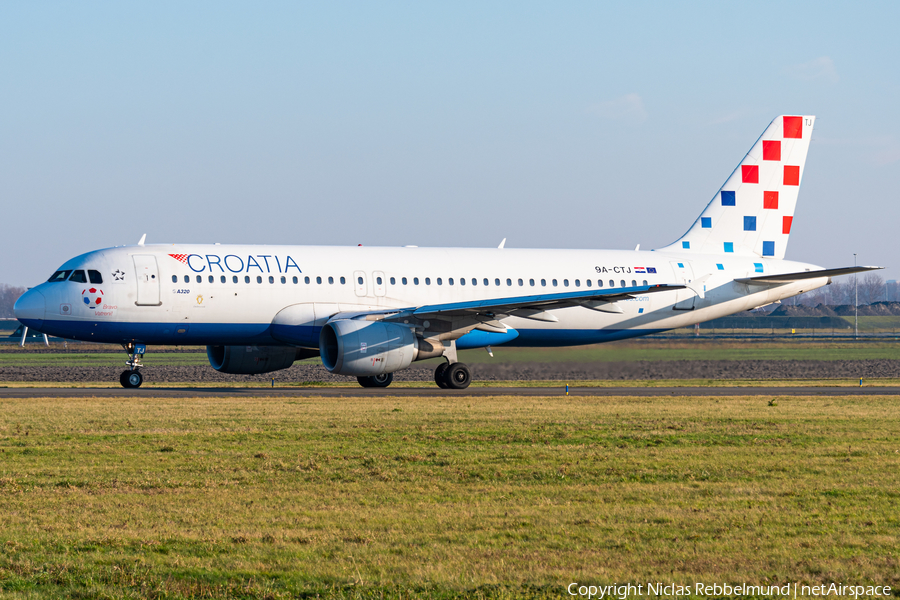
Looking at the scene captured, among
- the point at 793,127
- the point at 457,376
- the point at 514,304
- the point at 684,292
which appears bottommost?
the point at 457,376

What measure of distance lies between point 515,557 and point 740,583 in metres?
1.82

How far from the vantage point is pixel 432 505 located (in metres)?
10.8

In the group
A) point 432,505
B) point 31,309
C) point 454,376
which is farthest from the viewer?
point 454,376

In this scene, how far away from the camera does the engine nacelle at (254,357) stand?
3228 cm

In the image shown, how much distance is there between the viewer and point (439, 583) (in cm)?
757

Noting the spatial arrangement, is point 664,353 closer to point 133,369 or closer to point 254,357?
point 254,357

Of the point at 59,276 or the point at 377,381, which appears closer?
the point at 59,276

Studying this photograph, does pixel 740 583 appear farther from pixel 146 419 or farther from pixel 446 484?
pixel 146 419

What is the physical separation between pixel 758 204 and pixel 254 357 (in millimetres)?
19034

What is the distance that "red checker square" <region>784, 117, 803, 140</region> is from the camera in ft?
124

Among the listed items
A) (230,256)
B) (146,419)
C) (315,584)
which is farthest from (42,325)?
(315,584)

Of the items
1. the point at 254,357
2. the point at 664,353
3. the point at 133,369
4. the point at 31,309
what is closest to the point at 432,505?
the point at 31,309

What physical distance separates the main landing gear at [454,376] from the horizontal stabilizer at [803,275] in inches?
428

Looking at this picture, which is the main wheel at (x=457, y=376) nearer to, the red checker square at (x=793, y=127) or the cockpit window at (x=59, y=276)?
the cockpit window at (x=59, y=276)
